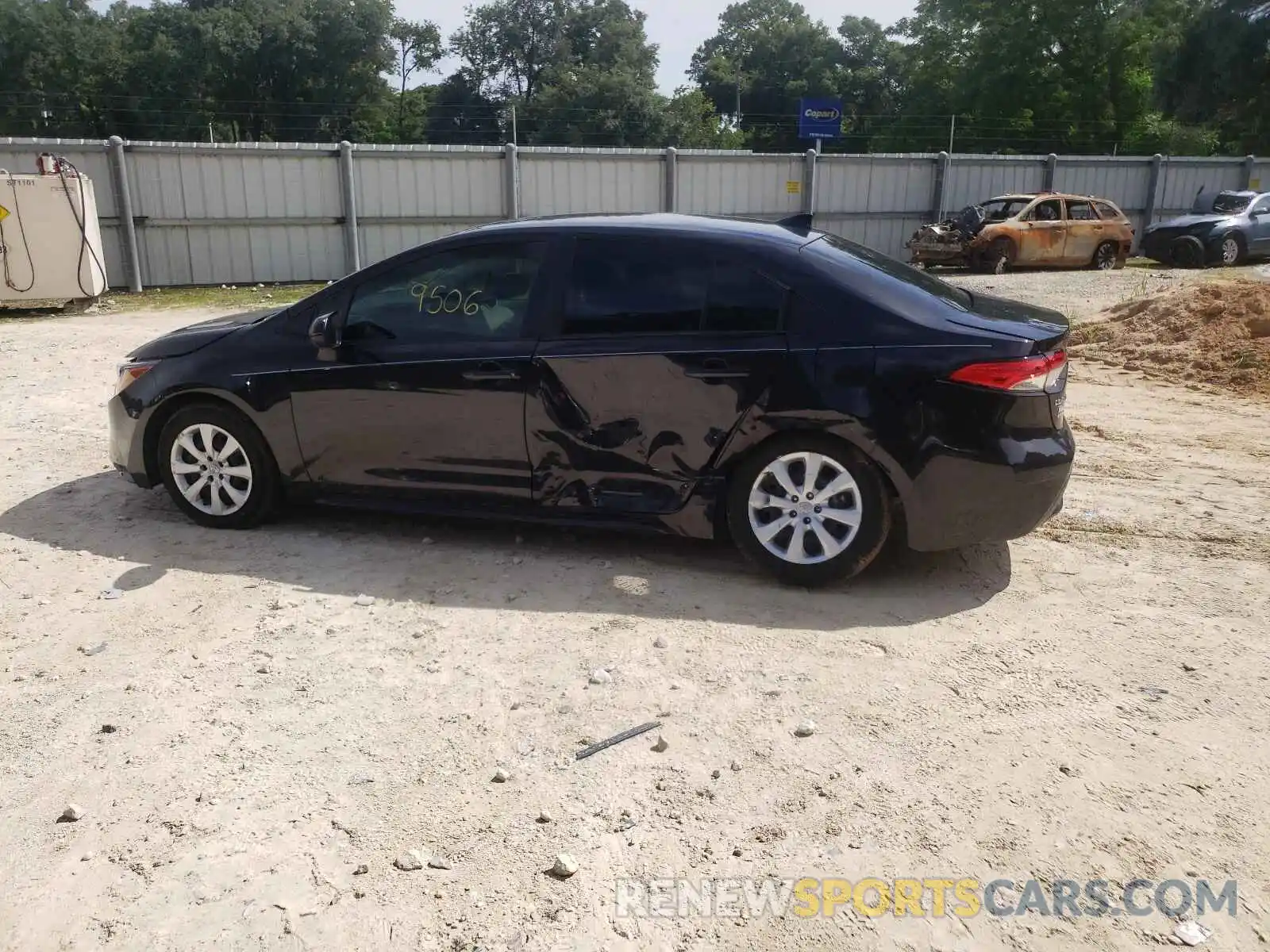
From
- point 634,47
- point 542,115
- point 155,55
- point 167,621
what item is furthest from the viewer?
point 634,47

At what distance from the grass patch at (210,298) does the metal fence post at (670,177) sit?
671 centimetres

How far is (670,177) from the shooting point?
2034 centimetres

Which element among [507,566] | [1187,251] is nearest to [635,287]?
[507,566]

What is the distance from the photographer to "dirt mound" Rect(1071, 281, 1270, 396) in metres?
9.53

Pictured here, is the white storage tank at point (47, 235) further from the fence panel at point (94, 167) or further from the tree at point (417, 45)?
the tree at point (417, 45)

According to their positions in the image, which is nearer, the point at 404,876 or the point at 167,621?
the point at 404,876

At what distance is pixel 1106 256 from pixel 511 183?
11.7 m

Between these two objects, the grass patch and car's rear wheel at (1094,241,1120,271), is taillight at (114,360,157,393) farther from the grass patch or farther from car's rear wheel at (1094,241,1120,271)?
car's rear wheel at (1094,241,1120,271)

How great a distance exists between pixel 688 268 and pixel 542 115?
2132 inches

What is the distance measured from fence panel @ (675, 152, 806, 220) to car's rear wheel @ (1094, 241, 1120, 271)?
19.2 ft

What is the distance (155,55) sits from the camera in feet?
165

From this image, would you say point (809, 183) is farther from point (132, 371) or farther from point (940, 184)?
point (132, 371)

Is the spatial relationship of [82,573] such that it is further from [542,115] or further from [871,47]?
[871,47]

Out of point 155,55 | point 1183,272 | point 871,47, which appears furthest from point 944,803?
point 871,47
